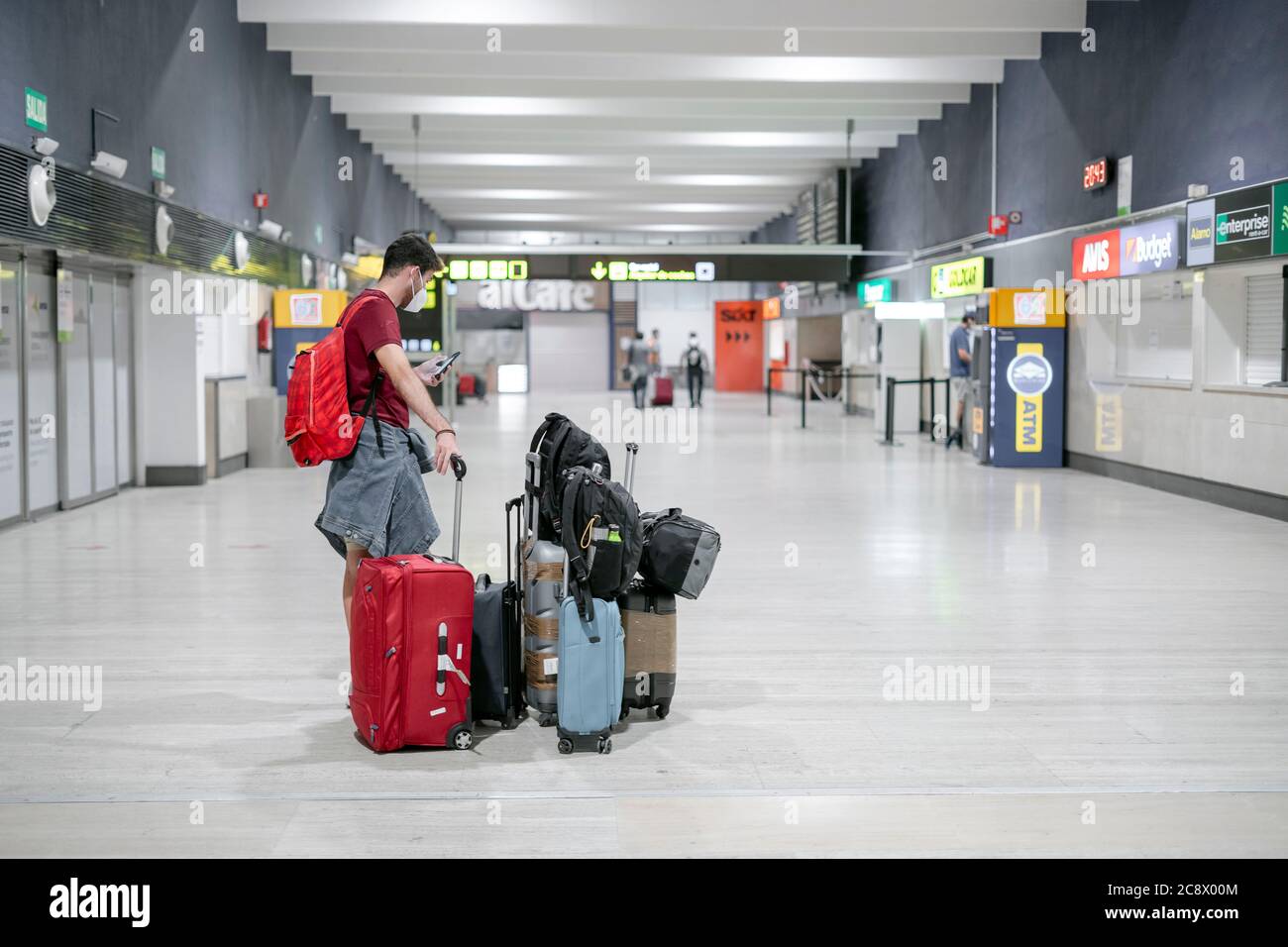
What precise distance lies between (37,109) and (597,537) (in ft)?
21.3

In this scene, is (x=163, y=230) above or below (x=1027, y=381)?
above

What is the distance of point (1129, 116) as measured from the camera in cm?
1261

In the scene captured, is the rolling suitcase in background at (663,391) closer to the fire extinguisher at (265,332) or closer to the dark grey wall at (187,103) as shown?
the dark grey wall at (187,103)

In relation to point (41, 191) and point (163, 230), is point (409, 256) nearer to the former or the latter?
point (41, 191)

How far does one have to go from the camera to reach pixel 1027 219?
1583cm

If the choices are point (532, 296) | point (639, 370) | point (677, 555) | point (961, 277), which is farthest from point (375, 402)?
point (532, 296)

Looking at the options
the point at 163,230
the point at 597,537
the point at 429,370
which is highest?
the point at 163,230

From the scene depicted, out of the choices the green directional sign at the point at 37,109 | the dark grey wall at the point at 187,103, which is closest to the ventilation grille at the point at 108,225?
the dark grey wall at the point at 187,103

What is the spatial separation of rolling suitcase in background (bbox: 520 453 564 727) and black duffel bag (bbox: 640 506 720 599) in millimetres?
276

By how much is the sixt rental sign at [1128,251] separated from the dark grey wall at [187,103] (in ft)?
26.4
